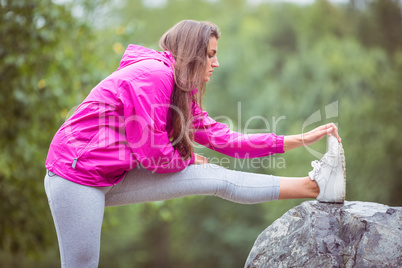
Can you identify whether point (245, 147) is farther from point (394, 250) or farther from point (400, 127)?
point (400, 127)

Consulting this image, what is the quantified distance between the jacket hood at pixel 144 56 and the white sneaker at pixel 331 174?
0.97 m

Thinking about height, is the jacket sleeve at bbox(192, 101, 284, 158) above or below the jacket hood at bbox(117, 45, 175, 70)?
below

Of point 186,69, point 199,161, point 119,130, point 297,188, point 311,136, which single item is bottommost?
point 297,188

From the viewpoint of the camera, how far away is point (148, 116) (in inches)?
81.9

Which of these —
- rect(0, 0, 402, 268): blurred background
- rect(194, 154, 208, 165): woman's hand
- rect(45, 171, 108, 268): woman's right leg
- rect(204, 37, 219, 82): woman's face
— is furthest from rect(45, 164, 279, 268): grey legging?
rect(0, 0, 402, 268): blurred background

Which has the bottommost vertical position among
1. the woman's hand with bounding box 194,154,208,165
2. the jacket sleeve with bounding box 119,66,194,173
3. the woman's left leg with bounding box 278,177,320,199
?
the woman's left leg with bounding box 278,177,320,199

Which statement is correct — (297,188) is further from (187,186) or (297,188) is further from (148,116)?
(148,116)

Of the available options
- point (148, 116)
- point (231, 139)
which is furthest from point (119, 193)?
point (231, 139)

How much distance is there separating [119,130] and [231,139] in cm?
67

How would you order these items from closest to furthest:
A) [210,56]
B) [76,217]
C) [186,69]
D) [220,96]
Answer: [76,217] → [186,69] → [210,56] → [220,96]

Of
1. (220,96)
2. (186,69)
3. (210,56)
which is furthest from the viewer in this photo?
(220,96)

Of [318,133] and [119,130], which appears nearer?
[119,130]

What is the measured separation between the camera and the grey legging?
207 cm

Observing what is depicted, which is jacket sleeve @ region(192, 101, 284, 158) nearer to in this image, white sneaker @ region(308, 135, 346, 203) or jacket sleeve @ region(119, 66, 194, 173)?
white sneaker @ region(308, 135, 346, 203)
